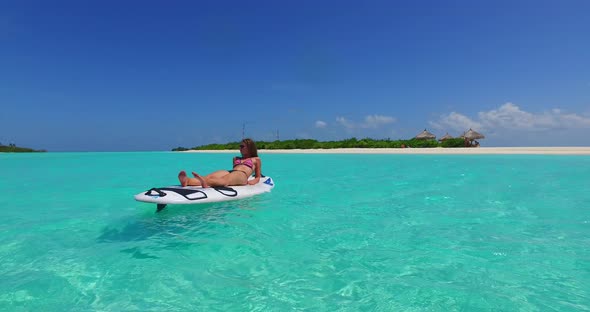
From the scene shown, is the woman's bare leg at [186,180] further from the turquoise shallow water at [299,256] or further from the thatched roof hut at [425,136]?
the thatched roof hut at [425,136]

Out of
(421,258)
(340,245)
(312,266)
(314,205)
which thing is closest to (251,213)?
(314,205)

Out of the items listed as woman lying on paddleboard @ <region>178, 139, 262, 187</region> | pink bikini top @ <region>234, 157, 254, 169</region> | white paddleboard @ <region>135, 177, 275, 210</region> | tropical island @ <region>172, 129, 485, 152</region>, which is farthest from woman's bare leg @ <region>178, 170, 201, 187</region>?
tropical island @ <region>172, 129, 485, 152</region>

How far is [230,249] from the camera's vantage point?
5.04m

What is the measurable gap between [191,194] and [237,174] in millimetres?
1850

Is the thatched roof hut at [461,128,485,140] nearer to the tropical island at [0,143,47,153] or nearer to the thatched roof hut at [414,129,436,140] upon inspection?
the thatched roof hut at [414,129,436,140]

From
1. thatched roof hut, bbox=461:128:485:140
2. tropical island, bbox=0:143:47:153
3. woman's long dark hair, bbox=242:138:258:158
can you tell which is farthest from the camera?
tropical island, bbox=0:143:47:153

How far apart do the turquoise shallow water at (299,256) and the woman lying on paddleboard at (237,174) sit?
0.62m

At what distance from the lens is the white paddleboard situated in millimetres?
6547

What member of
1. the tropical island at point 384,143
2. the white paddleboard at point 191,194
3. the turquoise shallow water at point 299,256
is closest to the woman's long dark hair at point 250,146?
the white paddleboard at point 191,194

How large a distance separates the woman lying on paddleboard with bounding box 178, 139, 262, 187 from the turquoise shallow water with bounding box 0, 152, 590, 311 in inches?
24.6

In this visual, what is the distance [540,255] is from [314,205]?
16.6ft

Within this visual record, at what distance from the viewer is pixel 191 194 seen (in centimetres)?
688

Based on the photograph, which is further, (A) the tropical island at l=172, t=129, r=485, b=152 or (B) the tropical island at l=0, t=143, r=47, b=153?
(B) the tropical island at l=0, t=143, r=47, b=153

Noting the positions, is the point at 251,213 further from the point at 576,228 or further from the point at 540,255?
the point at 576,228
